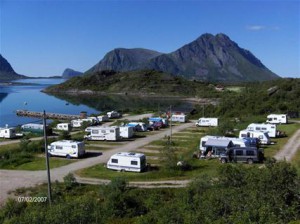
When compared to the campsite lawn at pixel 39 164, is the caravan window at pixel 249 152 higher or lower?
higher

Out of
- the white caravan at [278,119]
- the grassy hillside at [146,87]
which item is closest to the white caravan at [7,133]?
the white caravan at [278,119]

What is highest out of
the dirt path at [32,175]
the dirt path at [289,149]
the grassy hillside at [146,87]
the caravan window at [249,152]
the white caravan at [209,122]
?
the grassy hillside at [146,87]

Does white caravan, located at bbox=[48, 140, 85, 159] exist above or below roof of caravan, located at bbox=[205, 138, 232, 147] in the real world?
below

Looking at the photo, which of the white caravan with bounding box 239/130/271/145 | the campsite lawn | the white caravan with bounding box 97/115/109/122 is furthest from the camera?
the white caravan with bounding box 97/115/109/122

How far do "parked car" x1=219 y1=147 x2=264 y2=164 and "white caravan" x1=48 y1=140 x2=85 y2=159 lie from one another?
1111 cm

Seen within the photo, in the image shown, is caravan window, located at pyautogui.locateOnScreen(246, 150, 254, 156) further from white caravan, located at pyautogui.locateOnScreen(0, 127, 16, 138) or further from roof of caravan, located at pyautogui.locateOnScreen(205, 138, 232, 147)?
white caravan, located at pyautogui.locateOnScreen(0, 127, 16, 138)

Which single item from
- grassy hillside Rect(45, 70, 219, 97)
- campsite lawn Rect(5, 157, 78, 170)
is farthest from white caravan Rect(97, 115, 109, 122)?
grassy hillside Rect(45, 70, 219, 97)

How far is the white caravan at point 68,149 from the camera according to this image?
3122 centimetres

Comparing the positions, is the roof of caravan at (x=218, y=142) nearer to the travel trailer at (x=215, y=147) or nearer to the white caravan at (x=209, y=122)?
the travel trailer at (x=215, y=147)

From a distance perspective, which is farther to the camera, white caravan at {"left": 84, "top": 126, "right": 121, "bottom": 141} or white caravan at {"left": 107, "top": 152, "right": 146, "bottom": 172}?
white caravan at {"left": 84, "top": 126, "right": 121, "bottom": 141}

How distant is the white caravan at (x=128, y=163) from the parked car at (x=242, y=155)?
638 cm

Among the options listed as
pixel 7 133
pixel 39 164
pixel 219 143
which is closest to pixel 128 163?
pixel 39 164

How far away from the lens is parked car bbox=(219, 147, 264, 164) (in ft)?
94.5

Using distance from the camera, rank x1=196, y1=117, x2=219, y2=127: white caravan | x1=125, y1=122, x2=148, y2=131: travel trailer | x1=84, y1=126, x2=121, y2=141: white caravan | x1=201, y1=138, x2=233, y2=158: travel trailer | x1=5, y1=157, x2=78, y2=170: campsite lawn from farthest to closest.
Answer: x1=196, y1=117, x2=219, y2=127: white caravan < x1=125, y1=122, x2=148, y2=131: travel trailer < x1=84, y1=126, x2=121, y2=141: white caravan < x1=201, y1=138, x2=233, y2=158: travel trailer < x1=5, y1=157, x2=78, y2=170: campsite lawn
